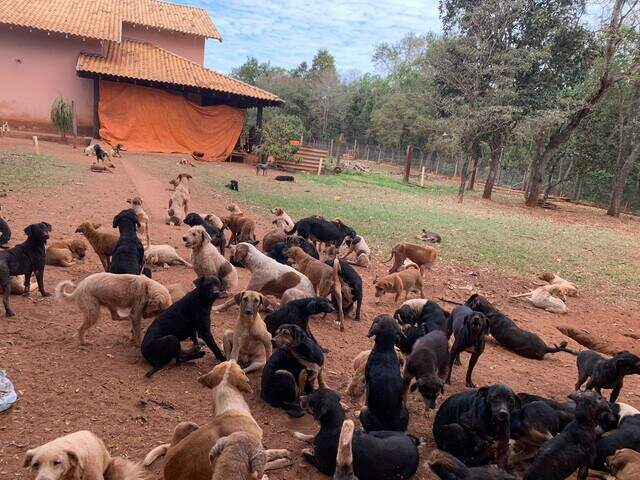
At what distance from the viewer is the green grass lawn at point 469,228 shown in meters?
12.4

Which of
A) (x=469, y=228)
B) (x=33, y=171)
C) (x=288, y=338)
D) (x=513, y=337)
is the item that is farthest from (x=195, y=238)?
(x=469, y=228)

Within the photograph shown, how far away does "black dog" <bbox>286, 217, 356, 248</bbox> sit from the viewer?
1048cm

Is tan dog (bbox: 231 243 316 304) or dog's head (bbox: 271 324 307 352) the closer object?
dog's head (bbox: 271 324 307 352)

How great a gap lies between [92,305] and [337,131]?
179 feet

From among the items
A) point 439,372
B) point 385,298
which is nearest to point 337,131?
point 385,298

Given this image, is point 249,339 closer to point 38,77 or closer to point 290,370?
point 290,370

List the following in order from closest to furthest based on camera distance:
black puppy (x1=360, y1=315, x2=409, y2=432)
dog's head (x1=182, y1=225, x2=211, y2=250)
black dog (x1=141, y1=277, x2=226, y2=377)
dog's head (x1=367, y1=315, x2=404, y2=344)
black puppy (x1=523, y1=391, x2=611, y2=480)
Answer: black puppy (x1=523, y1=391, x2=611, y2=480) < black puppy (x1=360, y1=315, x2=409, y2=432) < dog's head (x1=367, y1=315, x2=404, y2=344) < black dog (x1=141, y1=277, x2=226, y2=377) < dog's head (x1=182, y1=225, x2=211, y2=250)

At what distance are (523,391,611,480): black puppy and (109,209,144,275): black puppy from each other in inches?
205

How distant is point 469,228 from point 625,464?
13721 millimetres

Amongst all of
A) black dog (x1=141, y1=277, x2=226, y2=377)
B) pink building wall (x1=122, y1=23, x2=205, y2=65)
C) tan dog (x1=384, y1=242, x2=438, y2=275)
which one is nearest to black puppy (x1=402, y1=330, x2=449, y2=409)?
black dog (x1=141, y1=277, x2=226, y2=377)

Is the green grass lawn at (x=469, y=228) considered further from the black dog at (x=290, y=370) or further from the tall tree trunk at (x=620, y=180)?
the black dog at (x=290, y=370)

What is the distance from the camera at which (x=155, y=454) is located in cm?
358

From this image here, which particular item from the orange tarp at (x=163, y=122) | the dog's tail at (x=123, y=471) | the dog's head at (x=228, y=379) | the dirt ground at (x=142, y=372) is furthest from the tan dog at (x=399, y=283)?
the orange tarp at (x=163, y=122)

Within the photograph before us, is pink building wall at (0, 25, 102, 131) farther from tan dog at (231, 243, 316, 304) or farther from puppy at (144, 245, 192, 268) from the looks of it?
tan dog at (231, 243, 316, 304)
